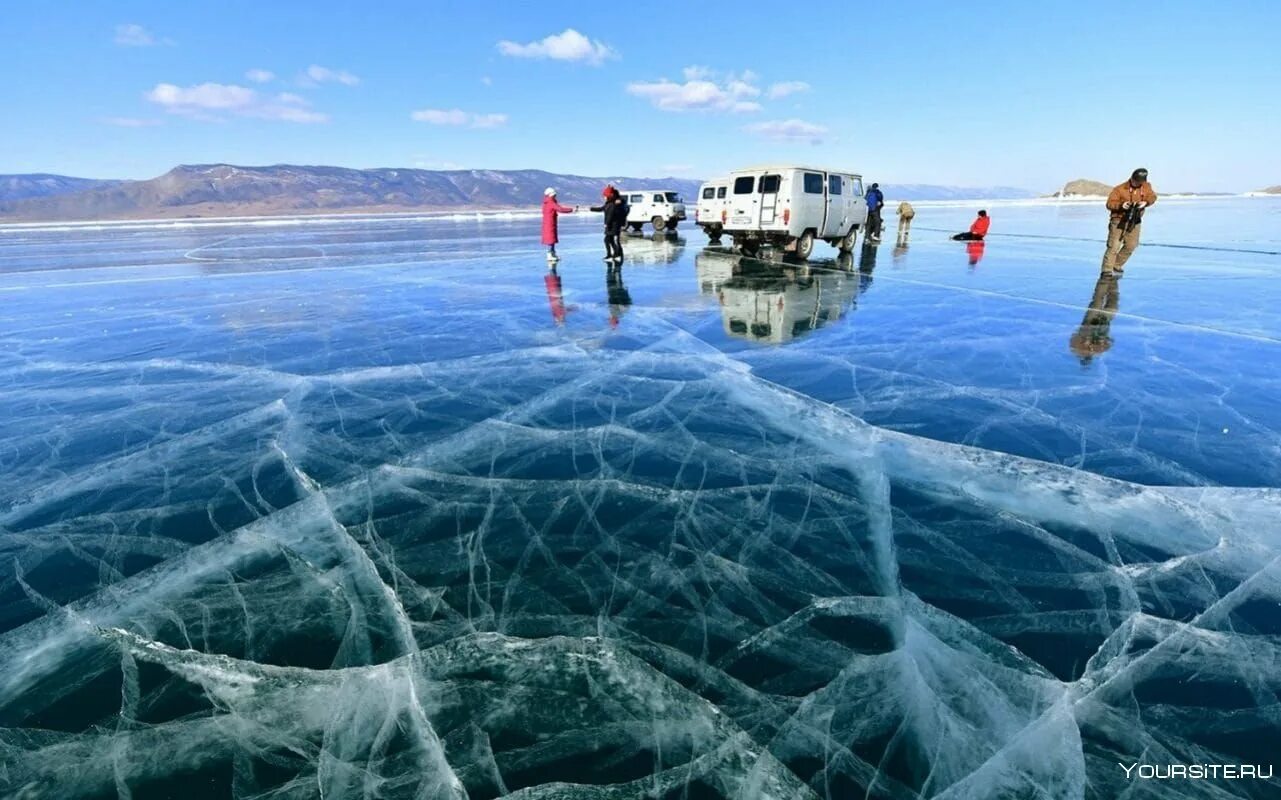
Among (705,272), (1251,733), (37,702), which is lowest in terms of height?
(37,702)

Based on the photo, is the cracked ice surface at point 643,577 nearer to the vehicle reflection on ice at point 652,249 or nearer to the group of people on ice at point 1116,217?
the group of people on ice at point 1116,217

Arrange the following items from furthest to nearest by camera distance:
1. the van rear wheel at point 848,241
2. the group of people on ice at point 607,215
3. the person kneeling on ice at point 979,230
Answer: the person kneeling on ice at point 979,230, the van rear wheel at point 848,241, the group of people on ice at point 607,215

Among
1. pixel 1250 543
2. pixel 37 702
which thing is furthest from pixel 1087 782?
pixel 37 702

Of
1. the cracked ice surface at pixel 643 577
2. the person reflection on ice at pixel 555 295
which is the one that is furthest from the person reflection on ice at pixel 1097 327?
the person reflection on ice at pixel 555 295

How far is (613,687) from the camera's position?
2.40 m

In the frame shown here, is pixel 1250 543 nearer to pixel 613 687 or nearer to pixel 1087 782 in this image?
pixel 1087 782

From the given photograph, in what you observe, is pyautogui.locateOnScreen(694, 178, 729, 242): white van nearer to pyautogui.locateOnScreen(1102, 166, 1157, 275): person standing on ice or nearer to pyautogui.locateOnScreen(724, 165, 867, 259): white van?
pyautogui.locateOnScreen(724, 165, 867, 259): white van

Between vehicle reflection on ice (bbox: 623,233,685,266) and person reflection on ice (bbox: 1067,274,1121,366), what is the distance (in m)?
10.0

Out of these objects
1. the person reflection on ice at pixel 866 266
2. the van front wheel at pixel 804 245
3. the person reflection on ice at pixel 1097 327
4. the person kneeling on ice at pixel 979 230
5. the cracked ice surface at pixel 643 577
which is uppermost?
the person kneeling on ice at pixel 979 230

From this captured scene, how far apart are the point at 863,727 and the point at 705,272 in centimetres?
1286

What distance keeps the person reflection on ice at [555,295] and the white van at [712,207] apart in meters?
7.32

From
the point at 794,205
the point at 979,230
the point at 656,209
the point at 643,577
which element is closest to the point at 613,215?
the point at 794,205

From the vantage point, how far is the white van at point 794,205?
1452 cm

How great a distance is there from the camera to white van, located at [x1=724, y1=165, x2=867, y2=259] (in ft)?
47.6
